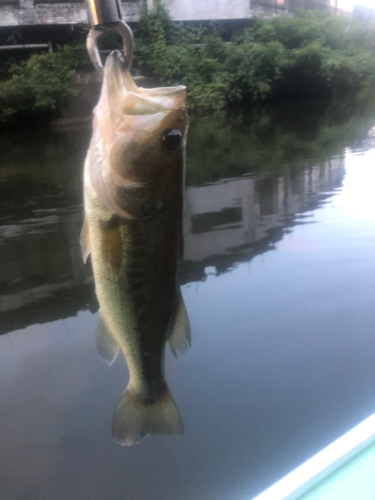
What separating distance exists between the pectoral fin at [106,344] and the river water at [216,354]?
6.61 feet

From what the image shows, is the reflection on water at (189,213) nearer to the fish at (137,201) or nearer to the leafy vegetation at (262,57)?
the fish at (137,201)

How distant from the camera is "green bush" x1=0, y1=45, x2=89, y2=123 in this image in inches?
801

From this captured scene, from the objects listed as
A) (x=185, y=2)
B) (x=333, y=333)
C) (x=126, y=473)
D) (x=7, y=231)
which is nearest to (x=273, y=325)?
(x=333, y=333)

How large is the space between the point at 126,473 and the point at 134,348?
217 cm

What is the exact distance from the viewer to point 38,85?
810 inches

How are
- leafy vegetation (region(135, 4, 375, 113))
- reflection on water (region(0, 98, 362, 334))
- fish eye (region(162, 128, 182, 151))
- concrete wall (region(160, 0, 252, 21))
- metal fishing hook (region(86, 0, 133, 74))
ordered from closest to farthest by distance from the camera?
1. metal fishing hook (region(86, 0, 133, 74))
2. fish eye (region(162, 128, 182, 151))
3. reflection on water (region(0, 98, 362, 334))
4. leafy vegetation (region(135, 4, 375, 113))
5. concrete wall (region(160, 0, 252, 21))

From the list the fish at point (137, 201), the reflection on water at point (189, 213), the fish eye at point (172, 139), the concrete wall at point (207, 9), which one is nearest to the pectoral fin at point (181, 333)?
the fish at point (137, 201)

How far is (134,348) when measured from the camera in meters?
1.25

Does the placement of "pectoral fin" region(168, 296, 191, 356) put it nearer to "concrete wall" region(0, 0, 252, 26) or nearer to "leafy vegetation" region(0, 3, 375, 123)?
"leafy vegetation" region(0, 3, 375, 123)

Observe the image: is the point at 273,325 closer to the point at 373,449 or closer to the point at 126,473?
the point at 126,473

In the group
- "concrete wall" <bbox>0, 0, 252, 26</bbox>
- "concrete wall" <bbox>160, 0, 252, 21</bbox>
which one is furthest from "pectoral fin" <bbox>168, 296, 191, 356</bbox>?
"concrete wall" <bbox>160, 0, 252, 21</bbox>

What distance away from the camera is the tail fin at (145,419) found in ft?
4.18

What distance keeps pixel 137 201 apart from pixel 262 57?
26.6 m

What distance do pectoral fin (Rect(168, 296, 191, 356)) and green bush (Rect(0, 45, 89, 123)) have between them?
21.5 meters
